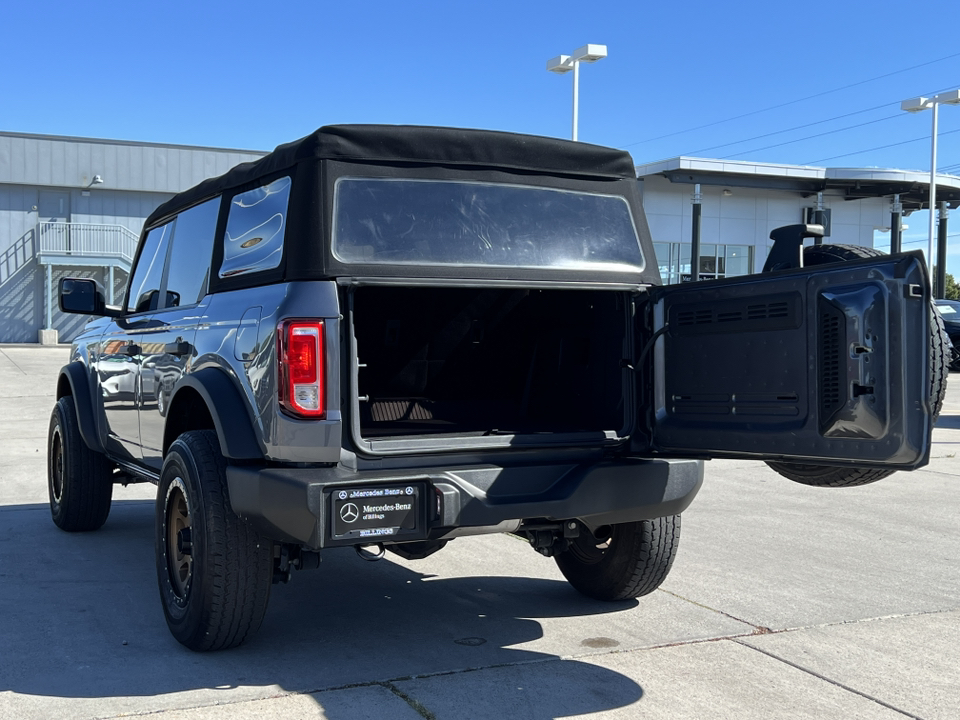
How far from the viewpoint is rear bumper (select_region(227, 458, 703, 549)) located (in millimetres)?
3814

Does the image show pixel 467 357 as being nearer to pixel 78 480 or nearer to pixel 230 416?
pixel 230 416

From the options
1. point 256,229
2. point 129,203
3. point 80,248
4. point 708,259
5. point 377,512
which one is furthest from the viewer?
point 708,259

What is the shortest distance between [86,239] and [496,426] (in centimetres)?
3694

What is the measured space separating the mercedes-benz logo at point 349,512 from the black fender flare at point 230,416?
414 millimetres

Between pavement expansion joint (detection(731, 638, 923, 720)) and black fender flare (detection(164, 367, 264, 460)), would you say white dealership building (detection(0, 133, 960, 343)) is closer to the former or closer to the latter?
pavement expansion joint (detection(731, 638, 923, 720))

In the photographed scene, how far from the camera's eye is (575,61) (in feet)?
62.6

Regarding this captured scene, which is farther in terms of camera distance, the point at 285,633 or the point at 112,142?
the point at 112,142

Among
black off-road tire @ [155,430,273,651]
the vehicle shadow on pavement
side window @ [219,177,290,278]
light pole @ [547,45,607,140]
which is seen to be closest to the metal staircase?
light pole @ [547,45,607,140]

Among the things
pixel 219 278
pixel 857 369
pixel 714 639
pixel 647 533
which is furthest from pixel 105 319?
pixel 857 369

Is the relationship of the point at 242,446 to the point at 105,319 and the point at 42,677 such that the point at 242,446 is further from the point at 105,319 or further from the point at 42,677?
the point at 105,319

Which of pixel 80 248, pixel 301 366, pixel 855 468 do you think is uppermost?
pixel 80 248

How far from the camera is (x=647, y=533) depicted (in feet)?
16.1

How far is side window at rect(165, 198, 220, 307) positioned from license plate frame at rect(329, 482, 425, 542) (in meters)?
1.52

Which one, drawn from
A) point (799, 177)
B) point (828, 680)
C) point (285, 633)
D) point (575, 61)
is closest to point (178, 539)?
point (285, 633)
